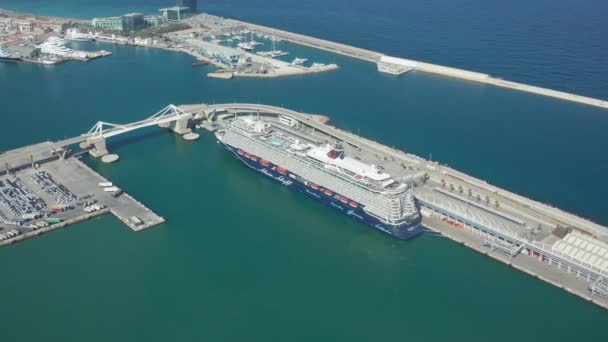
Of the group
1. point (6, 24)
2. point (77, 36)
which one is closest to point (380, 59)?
point (77, 36)

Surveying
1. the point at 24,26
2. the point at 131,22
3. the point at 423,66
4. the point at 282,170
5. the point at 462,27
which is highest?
the point at 462,27

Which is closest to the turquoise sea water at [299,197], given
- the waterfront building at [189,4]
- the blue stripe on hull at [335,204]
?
the blue stripe on hull at [335,204]

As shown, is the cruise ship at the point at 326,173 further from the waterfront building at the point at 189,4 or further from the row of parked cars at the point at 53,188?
the waterfront building at the point at 189,4

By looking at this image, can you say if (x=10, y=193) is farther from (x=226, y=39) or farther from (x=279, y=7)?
(x=279, y=7)

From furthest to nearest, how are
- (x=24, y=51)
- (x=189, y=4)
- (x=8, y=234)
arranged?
(x=189, y=4) < (x=24, y=51) < (x=8, y=234)

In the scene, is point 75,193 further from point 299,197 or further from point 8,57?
point 8,57
